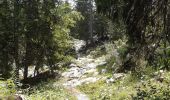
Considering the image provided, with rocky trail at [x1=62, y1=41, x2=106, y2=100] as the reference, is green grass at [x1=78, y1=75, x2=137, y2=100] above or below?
above

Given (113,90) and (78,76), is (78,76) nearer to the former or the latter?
(78,76)

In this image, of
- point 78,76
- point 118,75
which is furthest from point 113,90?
point 78,76

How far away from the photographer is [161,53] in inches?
488

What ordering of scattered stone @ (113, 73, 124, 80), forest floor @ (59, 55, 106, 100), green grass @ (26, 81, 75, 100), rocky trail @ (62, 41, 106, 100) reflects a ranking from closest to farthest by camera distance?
green grass @ (26, 81, 75, 100) → scattered stone @ (113, 73, 124, 80) → forest floor @ (59, 55, 106, 100) → rocky trail @ (62, 41, 106, 100)

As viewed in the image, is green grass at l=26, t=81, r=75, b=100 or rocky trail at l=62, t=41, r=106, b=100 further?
rocky trail at l=62, t=41, r=106, b=100

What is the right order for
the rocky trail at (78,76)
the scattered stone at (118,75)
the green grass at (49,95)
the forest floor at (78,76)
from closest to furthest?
the green grass at (49,95)
the scattered stone at (118,75)
the forest floor at (78,76)
the rocky trail at (78,76)

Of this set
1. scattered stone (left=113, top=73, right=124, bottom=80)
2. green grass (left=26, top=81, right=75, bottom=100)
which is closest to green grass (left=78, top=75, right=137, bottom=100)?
scattered stone (left=113, top=73, right=124, bottom=80)

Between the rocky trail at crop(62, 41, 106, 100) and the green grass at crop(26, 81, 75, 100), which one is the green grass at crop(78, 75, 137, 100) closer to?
the rocky trail at crop(62, 41, 106, 100)

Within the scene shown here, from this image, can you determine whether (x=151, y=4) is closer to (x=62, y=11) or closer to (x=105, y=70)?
(x=105, y=70)

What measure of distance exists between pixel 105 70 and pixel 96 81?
3.80m

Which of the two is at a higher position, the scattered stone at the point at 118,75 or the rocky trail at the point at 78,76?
the scattered stone at the point at 118,75

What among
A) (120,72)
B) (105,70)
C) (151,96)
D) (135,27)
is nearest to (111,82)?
(120,72)

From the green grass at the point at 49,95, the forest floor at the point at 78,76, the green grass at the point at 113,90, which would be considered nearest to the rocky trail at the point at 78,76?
the forest floor at the point at 78,76

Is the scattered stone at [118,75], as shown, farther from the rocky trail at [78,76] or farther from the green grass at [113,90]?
the rocky trail at [78,76]
